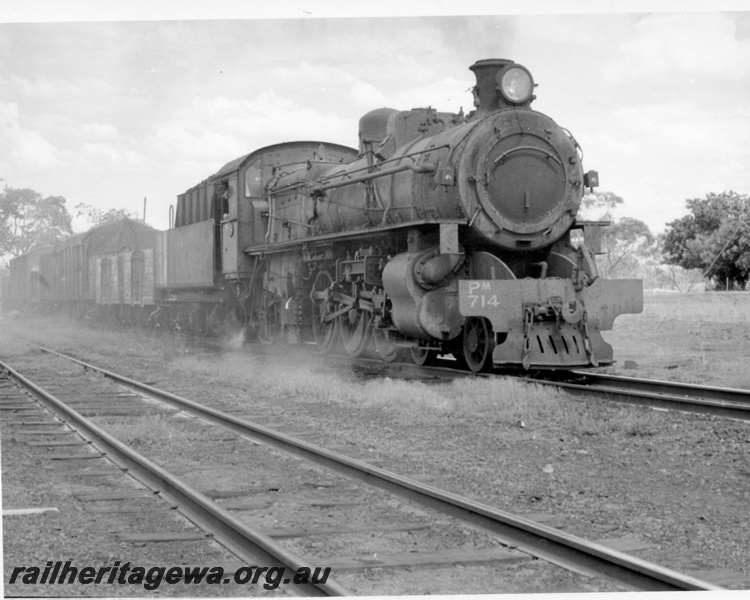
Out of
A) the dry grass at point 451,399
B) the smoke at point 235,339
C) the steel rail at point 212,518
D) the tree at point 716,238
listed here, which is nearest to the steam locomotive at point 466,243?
the dry grass at point 451,399

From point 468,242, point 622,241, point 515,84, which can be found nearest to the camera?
point 515,84

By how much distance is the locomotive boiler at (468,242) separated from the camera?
1073 centimetres

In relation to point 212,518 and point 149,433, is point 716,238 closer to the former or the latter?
point 149,433

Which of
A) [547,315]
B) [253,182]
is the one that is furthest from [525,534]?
[253,182]

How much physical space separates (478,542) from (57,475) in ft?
11.1

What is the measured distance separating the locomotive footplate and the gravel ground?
813 millimetres

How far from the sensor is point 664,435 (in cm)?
740

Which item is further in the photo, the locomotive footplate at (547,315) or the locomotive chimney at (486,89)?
the locomotive chimney at (486,89)

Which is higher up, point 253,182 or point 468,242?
point 253,182

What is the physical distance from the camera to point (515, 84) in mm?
11109

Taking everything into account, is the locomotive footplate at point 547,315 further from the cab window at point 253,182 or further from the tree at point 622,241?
the tree at point 622,241

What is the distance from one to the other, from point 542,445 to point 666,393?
356cm

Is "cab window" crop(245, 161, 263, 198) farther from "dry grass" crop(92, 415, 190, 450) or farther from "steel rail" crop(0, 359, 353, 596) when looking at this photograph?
"steel rail" crop(0, 359, 353, 596)

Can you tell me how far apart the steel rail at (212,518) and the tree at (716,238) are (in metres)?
18.5
